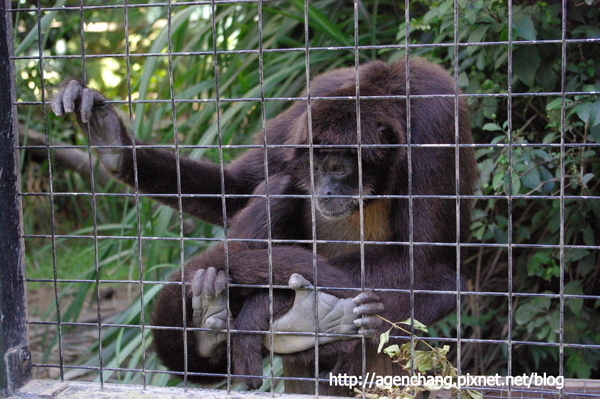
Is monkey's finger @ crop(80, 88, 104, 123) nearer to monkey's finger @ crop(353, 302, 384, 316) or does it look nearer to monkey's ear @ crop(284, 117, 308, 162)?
monkey's ear @ crop(284, 117, 308, 162)

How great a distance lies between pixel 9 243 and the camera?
285 cm

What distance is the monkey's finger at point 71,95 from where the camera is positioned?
9.87 feet

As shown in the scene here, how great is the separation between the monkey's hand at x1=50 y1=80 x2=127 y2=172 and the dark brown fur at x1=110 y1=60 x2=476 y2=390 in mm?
136

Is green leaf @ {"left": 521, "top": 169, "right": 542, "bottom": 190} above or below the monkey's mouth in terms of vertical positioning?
above

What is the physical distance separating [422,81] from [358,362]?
136cm

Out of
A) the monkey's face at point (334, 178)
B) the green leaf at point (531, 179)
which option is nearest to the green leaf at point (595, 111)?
the green leaf at point (531, 179)

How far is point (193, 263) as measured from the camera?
11.5 feet

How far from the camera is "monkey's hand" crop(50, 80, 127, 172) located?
3.04 metres

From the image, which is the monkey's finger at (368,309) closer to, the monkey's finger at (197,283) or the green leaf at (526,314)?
the monkey's finger at (197,283)

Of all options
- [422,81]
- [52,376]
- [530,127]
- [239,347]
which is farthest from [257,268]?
[52,376]

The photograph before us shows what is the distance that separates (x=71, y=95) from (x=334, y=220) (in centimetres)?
150

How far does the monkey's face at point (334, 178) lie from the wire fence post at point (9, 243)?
134 centimetres

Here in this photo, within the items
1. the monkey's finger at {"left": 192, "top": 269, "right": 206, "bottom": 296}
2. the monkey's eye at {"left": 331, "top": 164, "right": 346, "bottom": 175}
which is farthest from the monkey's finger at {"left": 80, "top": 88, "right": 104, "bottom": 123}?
the monkey's eye at {"left": 331, "top": 164, "right": 346, "bottom": 175}

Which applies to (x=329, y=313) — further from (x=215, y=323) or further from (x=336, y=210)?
(x=336, y=210)
